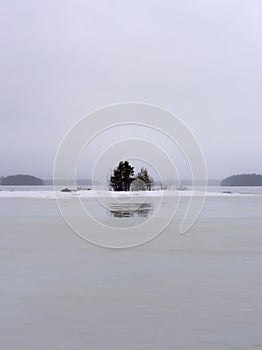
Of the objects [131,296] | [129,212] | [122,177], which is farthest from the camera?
[122,177]

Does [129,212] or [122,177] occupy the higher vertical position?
[122,177]

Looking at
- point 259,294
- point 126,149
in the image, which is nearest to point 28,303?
point 259,294

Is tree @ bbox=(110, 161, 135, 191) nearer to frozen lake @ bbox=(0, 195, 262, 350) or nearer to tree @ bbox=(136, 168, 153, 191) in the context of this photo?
tree @ bbox=(136, 168, 153, 191)

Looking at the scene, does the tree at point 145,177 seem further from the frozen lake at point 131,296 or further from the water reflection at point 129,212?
the frozen lake at point 131,296

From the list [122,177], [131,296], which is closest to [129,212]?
[131,296]

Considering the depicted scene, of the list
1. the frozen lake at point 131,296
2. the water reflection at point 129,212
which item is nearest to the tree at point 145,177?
the water reflection at point 129,212

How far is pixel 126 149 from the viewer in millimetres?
16703

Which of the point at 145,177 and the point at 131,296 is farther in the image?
the point at 145,177

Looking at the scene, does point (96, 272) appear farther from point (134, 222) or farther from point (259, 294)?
point (134, 222)

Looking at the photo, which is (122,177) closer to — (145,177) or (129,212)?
(145,177)

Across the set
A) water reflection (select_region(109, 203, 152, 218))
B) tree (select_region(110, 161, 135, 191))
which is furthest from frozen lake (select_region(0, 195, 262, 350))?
tree (select_region(110, 161, 135, 191))

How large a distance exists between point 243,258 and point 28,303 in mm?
3617

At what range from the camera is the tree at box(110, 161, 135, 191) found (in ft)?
151

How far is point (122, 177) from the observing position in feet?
154
